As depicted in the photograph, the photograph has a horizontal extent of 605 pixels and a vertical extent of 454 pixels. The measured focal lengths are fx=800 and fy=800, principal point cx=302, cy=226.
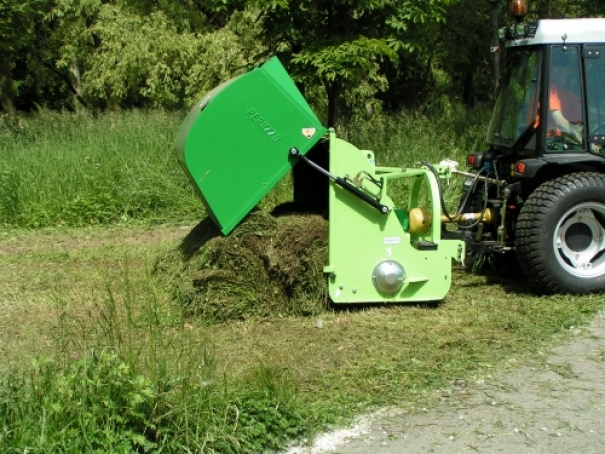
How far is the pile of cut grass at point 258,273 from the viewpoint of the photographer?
599cm

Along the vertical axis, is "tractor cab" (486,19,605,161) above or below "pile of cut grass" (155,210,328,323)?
above

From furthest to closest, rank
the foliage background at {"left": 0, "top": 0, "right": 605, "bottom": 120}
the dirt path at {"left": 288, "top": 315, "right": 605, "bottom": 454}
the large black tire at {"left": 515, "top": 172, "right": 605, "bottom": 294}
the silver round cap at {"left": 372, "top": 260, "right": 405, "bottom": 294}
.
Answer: the foliage background at {"left": 0, "top": 0, "right": 605, "bottom": 120} → the large black tire at {"left": 515, "top": 172, "right": 605, "bottom": 294} → the silver round cap at {"left": 372, "top": 260, "right": 405, "bottom": 294} → the dirt path at {"left": 288, "top": 315, "right": 605, "bottom": 454}

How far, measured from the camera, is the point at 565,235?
6.60m

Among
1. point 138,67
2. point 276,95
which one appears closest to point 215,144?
point 276,95

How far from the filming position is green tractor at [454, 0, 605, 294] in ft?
21.0

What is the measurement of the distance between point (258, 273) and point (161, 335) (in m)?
1.50

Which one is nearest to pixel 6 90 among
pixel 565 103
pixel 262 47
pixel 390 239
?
pixel 262 47

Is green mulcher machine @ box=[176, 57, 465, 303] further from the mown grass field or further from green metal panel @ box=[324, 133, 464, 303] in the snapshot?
the mown grass field

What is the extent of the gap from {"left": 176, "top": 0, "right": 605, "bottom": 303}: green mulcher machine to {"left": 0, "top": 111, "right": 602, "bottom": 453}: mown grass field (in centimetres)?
35

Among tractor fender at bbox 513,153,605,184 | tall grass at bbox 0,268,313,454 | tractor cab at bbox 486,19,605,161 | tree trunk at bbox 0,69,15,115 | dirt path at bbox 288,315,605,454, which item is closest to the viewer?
tall grass at bbox 0,268,313,454

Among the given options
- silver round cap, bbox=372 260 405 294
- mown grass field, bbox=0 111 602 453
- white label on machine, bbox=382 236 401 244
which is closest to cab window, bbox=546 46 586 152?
mown grass field, bbox=0 111 602 453

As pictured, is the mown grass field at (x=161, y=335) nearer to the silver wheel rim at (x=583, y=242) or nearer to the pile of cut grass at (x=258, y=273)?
the pile of cut grass at (x=258, y=273)

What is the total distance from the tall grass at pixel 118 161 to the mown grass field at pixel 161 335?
0.03 meters

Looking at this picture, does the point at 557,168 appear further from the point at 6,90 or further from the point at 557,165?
the point at 6,90
